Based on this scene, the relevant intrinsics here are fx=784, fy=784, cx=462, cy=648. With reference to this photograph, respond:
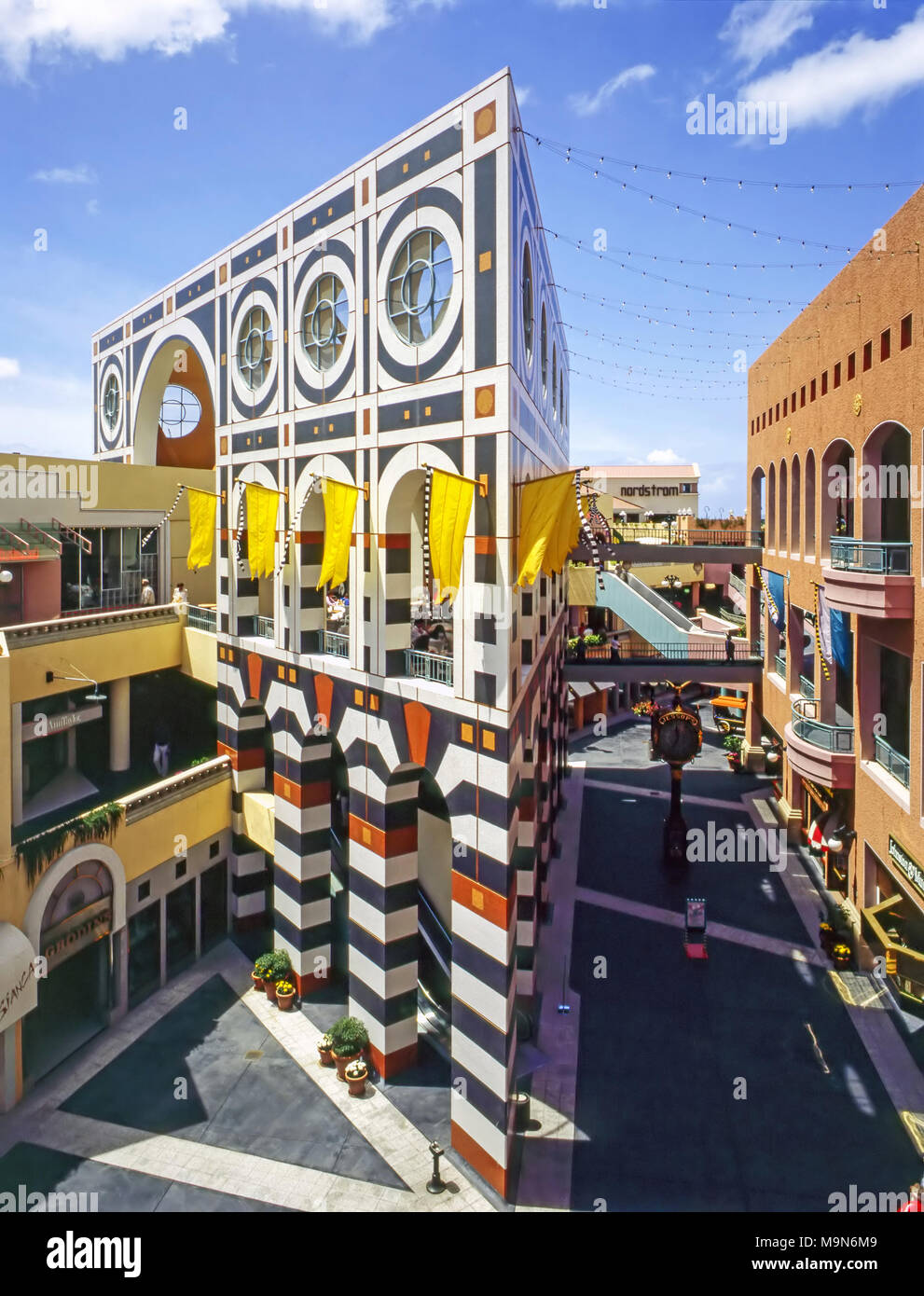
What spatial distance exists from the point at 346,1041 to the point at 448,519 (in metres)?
11.7

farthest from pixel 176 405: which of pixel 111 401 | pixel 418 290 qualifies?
pixel 418 290

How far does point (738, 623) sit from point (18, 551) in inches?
1392

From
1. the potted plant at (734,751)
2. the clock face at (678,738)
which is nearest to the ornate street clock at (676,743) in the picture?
the clock face at (678,738)

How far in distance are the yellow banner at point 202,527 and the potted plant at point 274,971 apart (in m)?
11.2

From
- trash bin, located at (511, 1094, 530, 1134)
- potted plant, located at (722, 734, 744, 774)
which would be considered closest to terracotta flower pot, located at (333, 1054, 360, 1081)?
trash bin, located at (511, 1094, 530, 1134)

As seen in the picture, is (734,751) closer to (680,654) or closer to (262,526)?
(680,654)

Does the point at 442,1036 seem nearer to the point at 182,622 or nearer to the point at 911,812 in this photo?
the point at 911,812

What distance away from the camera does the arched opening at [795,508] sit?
2606 cm

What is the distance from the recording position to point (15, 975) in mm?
15930

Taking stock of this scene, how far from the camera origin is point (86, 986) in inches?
774

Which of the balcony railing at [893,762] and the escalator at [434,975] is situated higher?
the balcony railing at [893,762]

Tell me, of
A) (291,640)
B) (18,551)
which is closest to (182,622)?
(18,551)

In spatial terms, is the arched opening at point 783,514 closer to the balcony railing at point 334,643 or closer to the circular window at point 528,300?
the circular window at point 528,300

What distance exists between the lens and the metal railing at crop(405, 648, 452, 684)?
53.8ft
